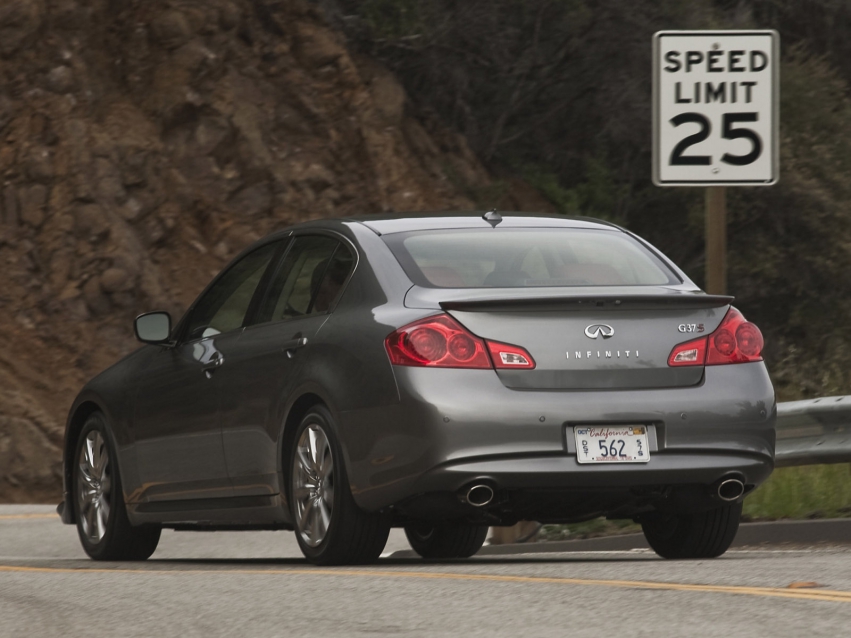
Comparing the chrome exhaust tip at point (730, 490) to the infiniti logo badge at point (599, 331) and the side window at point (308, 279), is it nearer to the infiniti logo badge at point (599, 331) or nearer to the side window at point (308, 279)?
the infiniti logo badge at point (599, 331)

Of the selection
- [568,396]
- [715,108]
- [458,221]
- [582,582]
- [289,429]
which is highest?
[715,108]

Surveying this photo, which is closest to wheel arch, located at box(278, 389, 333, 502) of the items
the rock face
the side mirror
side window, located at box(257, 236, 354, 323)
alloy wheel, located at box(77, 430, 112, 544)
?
side window, located at box(257, 236, 354, 323)

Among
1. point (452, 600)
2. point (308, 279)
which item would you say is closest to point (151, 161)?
point (308, 279)

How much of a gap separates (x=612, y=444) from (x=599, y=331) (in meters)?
0.48

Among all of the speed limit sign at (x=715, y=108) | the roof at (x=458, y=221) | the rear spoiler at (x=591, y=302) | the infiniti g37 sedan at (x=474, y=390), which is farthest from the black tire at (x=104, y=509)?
the speed limit sign at (x=715, y=108)

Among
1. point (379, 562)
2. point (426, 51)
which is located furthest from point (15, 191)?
point (379, 562)

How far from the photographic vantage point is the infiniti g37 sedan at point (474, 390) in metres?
7.52

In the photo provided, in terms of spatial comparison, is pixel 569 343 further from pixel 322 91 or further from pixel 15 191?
pixel 322 91

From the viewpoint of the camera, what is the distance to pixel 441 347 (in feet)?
24.6

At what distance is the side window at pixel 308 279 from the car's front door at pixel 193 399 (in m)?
0.21

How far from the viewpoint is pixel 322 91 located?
25.6m

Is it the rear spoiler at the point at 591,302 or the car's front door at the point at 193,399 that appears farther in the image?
the car's front door at the point at 193,399

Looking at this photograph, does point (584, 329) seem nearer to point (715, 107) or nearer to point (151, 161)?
point (715, 107)

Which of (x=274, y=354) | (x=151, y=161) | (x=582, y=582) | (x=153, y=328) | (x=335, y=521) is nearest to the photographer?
(x=582, y=582)
